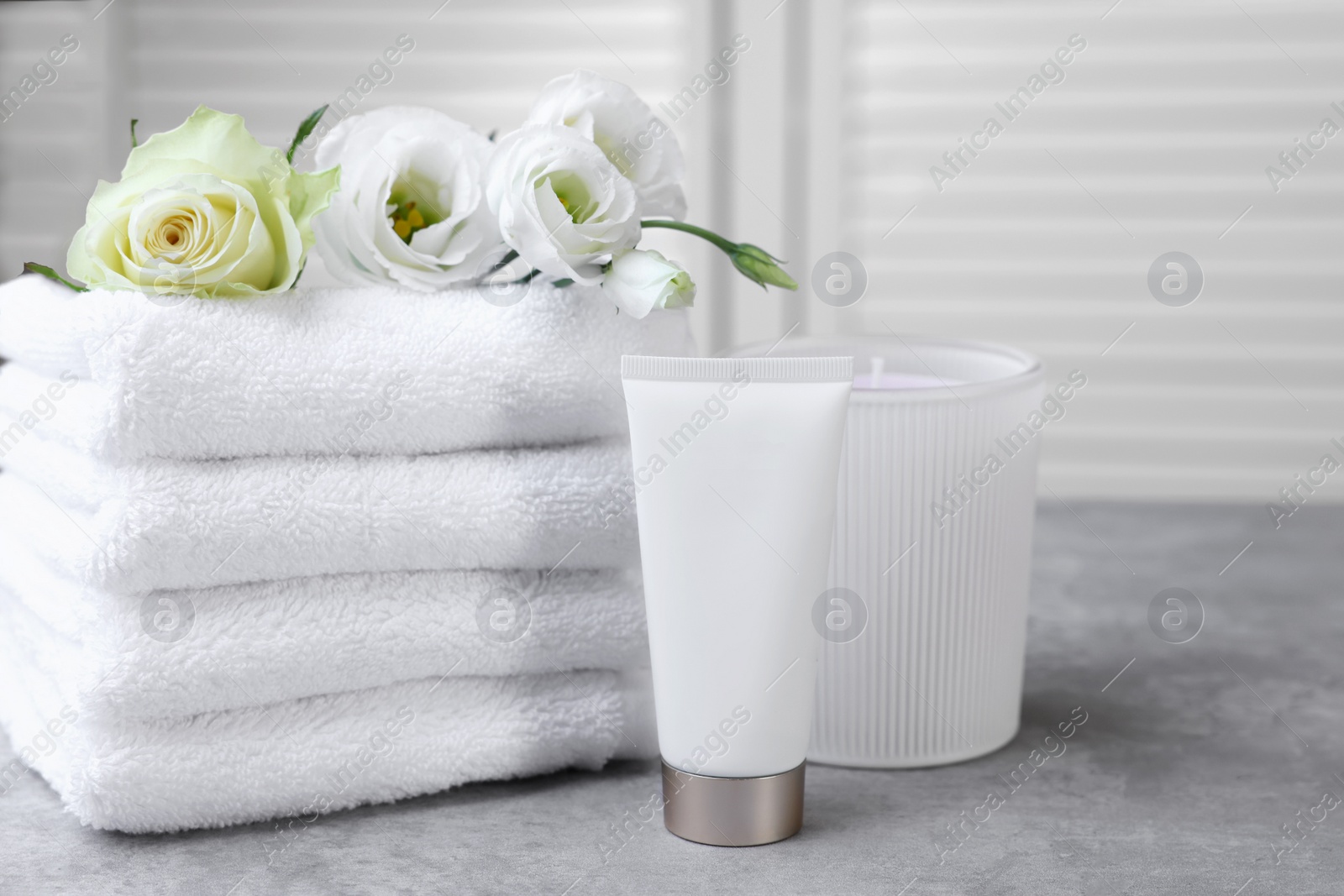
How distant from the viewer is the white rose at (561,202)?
46cm

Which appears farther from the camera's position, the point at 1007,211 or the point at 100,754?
the point at 1007,211

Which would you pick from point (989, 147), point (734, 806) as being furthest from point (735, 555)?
point (989, 147)

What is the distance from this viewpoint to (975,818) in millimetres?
486

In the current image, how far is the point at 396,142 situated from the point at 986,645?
0.33 meters

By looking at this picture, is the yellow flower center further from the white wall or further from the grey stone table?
the white wall

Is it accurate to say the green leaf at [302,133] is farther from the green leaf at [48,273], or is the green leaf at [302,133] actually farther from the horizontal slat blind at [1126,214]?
the horizontal slat blind at [1126,214]

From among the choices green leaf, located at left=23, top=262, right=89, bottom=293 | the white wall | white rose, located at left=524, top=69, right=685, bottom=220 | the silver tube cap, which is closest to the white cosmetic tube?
the silver tube cap

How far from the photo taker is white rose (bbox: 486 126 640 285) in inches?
18.3

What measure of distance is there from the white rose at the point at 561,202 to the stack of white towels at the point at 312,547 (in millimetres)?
28

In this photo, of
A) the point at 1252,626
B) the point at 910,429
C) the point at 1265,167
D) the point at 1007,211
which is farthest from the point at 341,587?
the point at 1265,167

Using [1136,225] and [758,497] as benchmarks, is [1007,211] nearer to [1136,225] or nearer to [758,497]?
[1136,225]

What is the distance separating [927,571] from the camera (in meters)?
0.52

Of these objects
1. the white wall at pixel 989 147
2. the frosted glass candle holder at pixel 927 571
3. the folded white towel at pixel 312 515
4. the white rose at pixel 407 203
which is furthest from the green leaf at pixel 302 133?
the white wall at pixel 989 147

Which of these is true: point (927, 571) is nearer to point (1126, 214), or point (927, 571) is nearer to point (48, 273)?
point (48, 273)
